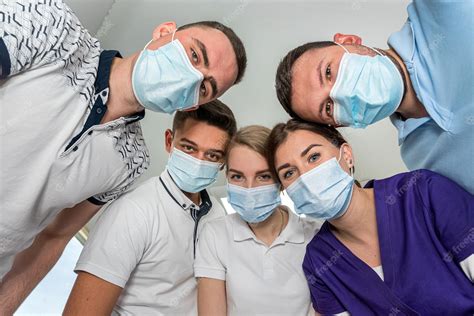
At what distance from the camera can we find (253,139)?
4.99 feet

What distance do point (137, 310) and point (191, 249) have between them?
26 centimetres

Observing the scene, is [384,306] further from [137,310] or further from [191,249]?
[137,310]

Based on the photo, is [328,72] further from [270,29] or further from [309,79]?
[270,29]

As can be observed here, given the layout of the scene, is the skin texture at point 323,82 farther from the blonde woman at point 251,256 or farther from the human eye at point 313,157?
the blonde woman at point 251,256

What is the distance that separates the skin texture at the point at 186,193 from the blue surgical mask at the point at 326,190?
0.35m

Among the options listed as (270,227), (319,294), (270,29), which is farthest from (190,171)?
(270,29)

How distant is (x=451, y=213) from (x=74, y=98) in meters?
1.01

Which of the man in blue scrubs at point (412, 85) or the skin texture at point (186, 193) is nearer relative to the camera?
the man in blue scrubs at point (412, 85)

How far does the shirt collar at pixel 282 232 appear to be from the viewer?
1.55m

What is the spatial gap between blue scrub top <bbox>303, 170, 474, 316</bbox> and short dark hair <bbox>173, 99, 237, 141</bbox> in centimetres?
50

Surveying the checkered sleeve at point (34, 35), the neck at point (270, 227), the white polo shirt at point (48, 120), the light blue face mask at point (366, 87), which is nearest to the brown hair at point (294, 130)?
the light blue face mask at point (366, 87)

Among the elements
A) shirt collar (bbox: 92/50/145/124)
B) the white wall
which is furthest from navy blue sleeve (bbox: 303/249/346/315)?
the white wall

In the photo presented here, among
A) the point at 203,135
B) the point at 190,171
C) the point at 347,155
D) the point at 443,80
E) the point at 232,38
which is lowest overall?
the point at 190,171

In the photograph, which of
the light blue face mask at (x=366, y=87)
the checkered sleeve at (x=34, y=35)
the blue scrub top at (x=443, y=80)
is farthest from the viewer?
the light blue face mask at (x=366, y=87)
